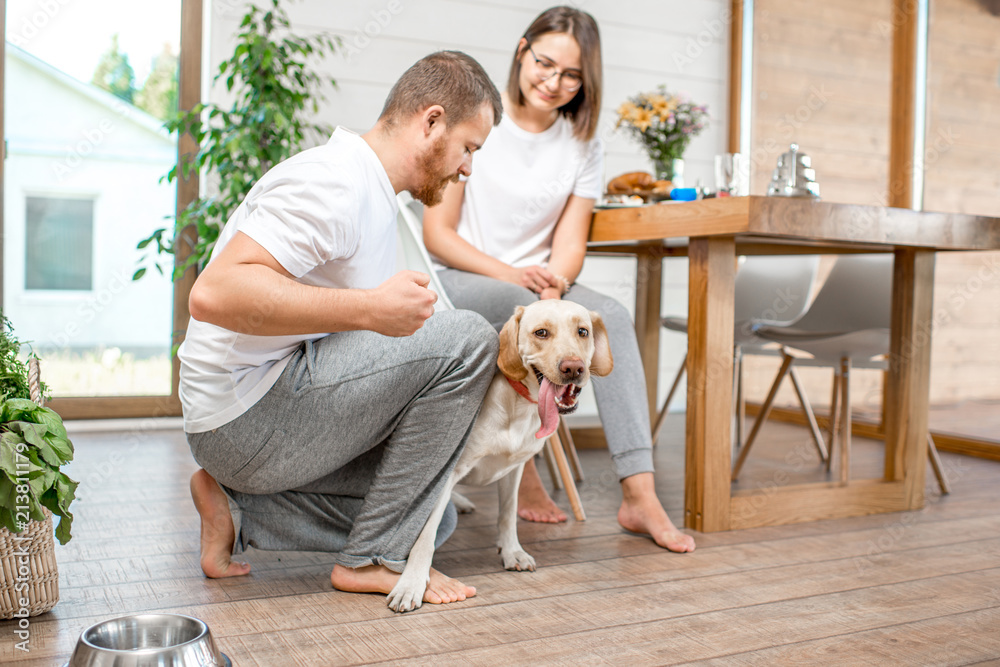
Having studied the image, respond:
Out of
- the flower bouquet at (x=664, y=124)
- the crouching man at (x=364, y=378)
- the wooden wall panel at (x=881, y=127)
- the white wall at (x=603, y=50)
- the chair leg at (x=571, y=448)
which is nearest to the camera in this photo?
the crouching man at (x=364, y=378)

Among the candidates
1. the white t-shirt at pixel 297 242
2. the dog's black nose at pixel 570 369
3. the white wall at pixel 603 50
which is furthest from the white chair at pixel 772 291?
the white t-shirt at pixel 297 242

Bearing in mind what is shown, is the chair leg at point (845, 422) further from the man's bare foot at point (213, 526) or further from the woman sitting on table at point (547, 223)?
the man's bare foot at point (213, 526)

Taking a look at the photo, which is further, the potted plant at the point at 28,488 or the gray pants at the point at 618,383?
the gray pants at the point at 618,383

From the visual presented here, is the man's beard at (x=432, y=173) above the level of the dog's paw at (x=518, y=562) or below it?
above

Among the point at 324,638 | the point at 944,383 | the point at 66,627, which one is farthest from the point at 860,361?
the point at 66,627

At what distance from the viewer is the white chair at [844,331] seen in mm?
2586

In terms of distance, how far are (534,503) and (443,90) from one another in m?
1.14

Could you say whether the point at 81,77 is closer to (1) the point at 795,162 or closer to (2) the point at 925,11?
(1) the point at 795,162

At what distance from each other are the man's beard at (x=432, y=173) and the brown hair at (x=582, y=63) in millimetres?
792

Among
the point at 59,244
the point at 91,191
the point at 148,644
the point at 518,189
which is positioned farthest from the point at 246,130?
the point at 148,644

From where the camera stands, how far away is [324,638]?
1.33 m

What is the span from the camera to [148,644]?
3.76 feet

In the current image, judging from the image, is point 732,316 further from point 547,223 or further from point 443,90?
point 443,90

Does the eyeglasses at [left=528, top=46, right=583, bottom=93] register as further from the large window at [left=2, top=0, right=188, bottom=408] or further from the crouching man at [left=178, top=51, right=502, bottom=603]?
the large window at [left=2, top=0, right=188, bottom=408]
